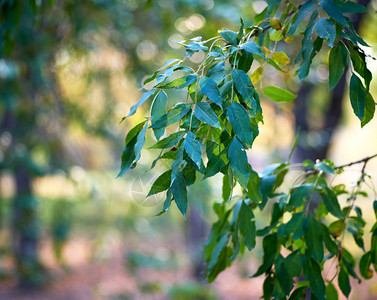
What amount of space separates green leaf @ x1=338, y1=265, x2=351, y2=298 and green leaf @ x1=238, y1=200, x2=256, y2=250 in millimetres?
355

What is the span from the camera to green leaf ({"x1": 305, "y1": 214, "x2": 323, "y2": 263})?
130 centimetres

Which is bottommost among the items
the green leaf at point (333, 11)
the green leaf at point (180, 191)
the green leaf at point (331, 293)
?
the green leaf at point (331, 293)

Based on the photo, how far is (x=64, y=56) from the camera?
5418 mm

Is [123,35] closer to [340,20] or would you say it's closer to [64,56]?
[64,56]

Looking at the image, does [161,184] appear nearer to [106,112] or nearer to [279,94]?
[279,94]

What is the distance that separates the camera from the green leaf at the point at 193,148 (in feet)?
3.05

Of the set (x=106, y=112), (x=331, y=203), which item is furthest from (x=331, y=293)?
(x=106, y=112)

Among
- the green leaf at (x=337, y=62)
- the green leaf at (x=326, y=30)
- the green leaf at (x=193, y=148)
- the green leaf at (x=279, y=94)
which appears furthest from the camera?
the green leaf at (x=279, y=94)

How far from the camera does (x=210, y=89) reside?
3.21 ft

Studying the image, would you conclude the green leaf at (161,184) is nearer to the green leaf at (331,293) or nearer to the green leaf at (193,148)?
the green leaf at (193,148)

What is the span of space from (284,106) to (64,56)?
110 inches

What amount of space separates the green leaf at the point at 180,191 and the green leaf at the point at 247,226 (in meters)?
0.38

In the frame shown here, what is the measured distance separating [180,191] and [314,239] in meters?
0.55

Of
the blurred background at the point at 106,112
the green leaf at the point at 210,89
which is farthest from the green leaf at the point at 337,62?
the blurred background at the point at 106,112
